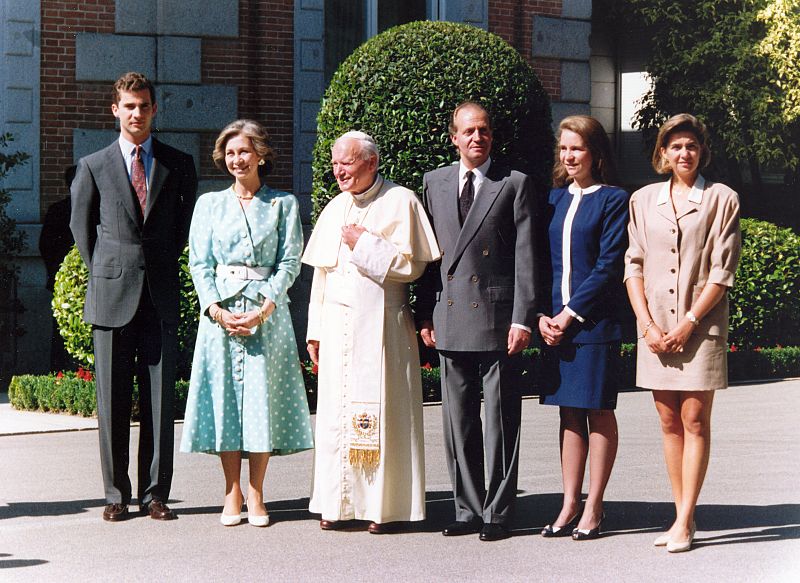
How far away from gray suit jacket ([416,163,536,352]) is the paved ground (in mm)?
1087

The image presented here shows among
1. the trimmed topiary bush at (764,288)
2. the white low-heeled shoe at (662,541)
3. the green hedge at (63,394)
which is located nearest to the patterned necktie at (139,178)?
the white low-heeled shoe at (662,541)

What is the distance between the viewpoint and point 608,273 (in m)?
6.41

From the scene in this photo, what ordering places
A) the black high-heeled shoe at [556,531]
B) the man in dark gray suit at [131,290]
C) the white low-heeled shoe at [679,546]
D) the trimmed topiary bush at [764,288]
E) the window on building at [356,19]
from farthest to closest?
the trimmed topiary bush at [764,288]
the window on building at [356,19]
the man in dark gray suit at [131,290]
the black high-heeled shoe at [556,531]
the white low-heeled shoe at [679,546]

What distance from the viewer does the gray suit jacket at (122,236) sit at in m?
6.90

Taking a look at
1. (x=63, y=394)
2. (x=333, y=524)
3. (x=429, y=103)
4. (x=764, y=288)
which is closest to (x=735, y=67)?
(x=764, y=288)

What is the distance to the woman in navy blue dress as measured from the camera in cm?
641

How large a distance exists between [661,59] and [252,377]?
51.6ft

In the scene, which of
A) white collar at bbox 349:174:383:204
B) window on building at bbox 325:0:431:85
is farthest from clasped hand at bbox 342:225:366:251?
window on building at bbox 325:0:431:85

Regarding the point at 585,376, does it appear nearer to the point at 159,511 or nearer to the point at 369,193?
the point at 369,193

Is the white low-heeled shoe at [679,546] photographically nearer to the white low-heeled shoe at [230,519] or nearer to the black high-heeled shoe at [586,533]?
the black high-heeled shoe at [586,533]

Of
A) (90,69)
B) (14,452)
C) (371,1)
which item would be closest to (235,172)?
(14,452)

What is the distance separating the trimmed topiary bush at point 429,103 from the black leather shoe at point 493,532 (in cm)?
614

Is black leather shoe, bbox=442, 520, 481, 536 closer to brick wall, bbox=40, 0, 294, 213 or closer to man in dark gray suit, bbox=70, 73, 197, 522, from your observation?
man in dark gray suit, bbox=70, 73, 197, 522

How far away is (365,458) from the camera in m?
6.57
